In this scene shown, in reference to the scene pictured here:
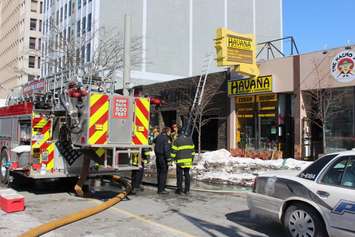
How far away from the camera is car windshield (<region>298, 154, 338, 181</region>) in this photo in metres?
6.07

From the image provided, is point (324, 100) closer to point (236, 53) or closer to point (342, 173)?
point (236, 53)

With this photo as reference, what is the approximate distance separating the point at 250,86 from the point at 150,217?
43.3 ft

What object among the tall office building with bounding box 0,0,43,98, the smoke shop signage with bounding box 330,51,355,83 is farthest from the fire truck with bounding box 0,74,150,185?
the tall office building with bounding box 0,0,43,98

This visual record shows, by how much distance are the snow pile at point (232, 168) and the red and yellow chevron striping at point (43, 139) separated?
18.1 ft

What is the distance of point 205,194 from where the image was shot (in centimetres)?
1102

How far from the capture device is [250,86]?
20062mm

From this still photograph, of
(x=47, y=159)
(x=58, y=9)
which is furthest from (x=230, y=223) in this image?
(x=58, y=9)

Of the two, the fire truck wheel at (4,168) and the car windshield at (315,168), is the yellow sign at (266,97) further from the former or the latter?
the car windshield at (315,168)

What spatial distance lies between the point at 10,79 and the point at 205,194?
76.6m

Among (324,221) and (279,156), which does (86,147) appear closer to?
(324,221)

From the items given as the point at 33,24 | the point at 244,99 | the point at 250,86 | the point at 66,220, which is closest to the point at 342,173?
the point at 66,220

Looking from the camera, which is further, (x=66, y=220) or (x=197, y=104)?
(x=197, y=104)

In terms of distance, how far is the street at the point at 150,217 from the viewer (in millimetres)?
6832

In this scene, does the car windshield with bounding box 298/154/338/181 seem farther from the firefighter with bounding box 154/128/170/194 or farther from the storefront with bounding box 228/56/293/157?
the storefront with bounding box 228/56/293/157
